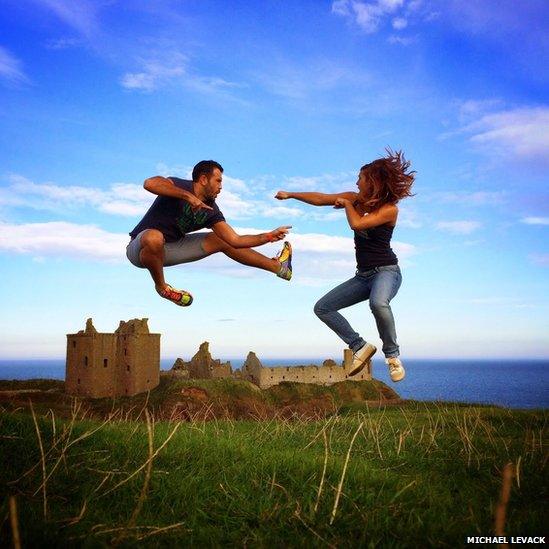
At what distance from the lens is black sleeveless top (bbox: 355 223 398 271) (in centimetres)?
786

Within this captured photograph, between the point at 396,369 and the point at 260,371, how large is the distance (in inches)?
1886

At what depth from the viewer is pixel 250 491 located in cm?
529

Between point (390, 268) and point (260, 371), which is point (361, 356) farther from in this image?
point (260, 371)

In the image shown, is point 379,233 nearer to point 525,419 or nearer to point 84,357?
point 525,419

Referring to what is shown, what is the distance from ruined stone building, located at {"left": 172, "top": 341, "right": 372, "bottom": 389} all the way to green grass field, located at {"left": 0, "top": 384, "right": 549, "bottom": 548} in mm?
44493

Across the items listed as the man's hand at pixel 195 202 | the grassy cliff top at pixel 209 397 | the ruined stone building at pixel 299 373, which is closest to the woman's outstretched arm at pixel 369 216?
the man's hand at pixel 195 202

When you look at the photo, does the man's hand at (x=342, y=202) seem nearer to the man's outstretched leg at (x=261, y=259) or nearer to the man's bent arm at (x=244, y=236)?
the man's bent arm at (x=244, y=236)

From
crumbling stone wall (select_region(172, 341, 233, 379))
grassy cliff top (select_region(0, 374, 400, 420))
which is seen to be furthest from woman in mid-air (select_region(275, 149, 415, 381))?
crumbling stone wall (select_region(172, 341, 233, 379))

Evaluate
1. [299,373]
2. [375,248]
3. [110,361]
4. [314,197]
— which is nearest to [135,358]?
[110,361]

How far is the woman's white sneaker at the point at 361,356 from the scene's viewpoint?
8.12 m

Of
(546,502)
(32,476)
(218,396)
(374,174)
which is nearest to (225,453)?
(32,476)

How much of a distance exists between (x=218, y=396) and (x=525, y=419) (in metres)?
31.6

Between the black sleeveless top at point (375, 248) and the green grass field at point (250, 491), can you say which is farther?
the black sleeveless top at point (375, 248)

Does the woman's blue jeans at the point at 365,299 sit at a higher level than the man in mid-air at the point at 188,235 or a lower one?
lower
